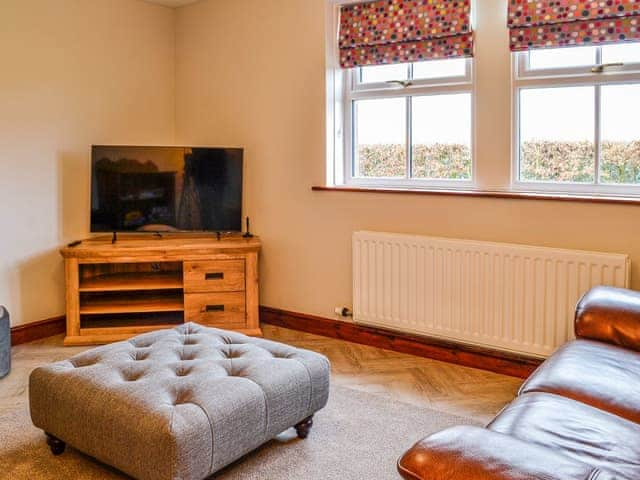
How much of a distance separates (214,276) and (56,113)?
1465 mm

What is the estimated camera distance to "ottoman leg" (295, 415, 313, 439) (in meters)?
2.56

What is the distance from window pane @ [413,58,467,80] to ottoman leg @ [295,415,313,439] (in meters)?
2.11

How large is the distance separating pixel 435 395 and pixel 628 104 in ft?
5.55

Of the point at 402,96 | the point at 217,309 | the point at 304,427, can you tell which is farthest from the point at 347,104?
the point at 304,427

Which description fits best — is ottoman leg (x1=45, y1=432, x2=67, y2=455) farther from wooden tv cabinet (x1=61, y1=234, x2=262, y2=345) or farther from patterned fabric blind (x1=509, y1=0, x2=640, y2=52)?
patterned fabric blind (x1=509, y1=0, x2=640, y2=52)

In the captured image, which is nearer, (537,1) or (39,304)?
(537,1)

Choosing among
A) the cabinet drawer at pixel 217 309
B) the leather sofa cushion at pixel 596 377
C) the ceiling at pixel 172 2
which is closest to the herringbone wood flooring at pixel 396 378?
the cabinet drawer at pixel 217 309

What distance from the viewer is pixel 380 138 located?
3920 millimetres

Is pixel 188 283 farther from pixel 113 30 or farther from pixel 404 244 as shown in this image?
pixel 113 30

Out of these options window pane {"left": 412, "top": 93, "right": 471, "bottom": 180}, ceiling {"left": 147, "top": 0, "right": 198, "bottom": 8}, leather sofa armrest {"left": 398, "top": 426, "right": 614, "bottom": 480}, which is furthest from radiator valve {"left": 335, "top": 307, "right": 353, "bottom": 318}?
leather sofa armrest {"left": 398, "top": 426, "right": 614, "bottom": 480}

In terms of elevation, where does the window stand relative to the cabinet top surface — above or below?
above

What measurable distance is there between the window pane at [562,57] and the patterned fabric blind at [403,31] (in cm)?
35

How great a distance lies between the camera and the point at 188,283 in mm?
3984

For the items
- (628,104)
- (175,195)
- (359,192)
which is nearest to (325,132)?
(359,192)
